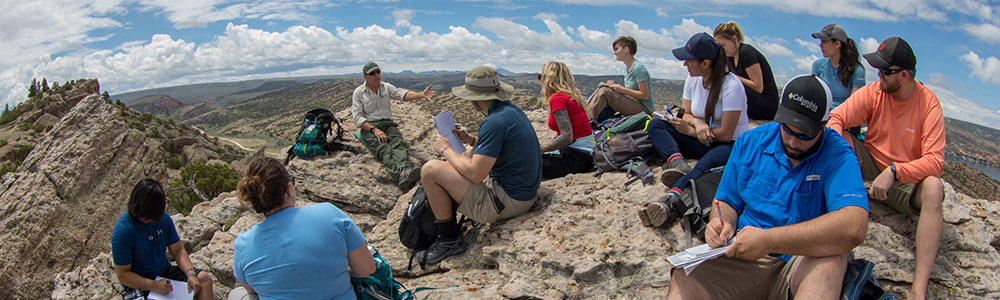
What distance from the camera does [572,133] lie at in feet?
20.8

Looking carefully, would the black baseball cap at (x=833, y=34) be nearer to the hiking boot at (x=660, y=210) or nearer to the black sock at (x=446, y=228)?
the hiking boot at (x=660, y=210)

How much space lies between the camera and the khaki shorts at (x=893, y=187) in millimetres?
3840

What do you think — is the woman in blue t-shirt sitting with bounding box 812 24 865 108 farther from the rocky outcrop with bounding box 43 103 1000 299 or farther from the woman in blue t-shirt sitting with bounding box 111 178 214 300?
the woman in blue t-shirt sitting with bounding box 111 178 214 300

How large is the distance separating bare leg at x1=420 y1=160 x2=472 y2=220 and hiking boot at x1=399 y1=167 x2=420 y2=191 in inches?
127

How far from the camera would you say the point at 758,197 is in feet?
11.1

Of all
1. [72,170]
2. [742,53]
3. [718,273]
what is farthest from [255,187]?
[72,170]

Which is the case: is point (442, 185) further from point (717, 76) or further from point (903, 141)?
point (903, 141)

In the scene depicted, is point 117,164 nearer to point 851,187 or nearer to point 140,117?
point 851,187

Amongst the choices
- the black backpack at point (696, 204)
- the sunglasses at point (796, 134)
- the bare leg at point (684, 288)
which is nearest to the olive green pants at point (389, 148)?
the black backpack at point (696, 204)

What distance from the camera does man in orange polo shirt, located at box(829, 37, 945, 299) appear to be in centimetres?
356

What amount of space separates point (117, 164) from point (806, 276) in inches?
872

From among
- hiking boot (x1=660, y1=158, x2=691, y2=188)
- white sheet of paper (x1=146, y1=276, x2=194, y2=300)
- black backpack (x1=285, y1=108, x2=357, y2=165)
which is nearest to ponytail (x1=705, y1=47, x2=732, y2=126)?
hiking boot (x1=660, y1=158, x2=691, y2=188)

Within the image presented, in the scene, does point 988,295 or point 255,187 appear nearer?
point 255,187

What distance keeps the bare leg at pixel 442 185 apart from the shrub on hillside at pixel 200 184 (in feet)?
62.0
